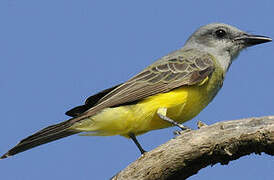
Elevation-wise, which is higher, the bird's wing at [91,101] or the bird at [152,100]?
the bird's wing at [91,101]

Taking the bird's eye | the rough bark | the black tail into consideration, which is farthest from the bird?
the rough bark

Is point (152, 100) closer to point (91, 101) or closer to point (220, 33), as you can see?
point (91, 101)

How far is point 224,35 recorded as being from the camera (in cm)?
1037

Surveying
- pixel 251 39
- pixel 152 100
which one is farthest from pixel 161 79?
pixel 251 39

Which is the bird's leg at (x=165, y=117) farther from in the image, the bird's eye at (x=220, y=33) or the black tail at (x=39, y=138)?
the bird's eye at (x=220, y=33)

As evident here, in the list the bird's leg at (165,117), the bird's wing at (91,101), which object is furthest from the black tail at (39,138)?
the bird's leg at (165,117)

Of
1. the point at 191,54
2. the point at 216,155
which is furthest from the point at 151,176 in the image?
the point at 191,54

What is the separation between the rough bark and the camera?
6.50 meters

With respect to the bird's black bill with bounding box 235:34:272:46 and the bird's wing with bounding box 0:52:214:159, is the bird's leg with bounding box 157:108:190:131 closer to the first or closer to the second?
the bird's wing with bounding box 0:52:214:159

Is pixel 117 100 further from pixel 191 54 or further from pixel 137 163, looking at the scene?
pixel 191 54

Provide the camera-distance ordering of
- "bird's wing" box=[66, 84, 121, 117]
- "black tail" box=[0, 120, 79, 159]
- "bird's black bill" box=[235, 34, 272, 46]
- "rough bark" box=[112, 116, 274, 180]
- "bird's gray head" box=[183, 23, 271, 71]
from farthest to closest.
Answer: "bird's black bill" box=[235, 34, 272, 46] < "bird's gray head" box=[183, 23, 271, 71] < "bird's wing" box=[66, 84, 121, 117] < "black tail" box=[0, 120, 79, 159] < "rough bark" box=[112, 116, 274, 180]

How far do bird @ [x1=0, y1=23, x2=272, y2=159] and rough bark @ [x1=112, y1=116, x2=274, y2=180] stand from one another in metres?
1.30

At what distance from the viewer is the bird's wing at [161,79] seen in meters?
8.59

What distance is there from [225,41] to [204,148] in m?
4.23
